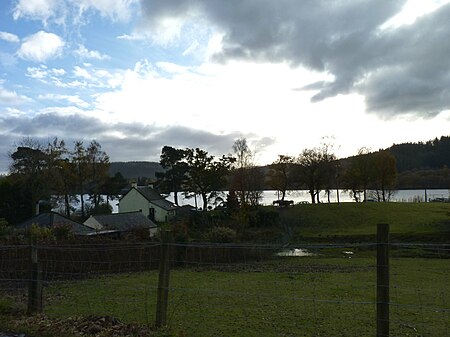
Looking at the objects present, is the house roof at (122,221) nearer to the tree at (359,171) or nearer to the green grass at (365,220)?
the green grass at (365,220)

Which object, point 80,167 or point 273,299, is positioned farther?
point 80,167

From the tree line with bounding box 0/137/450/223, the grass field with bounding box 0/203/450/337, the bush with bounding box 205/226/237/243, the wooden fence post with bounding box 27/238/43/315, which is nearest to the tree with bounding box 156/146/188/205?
the tree line with bounding box 0/137/450/223

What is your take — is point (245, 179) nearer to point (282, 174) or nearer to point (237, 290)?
point (282, 174)

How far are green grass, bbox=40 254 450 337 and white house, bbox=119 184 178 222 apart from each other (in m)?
44.1

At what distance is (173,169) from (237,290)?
2269 inches

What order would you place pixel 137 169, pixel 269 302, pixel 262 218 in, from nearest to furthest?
pixel 269 302 → pixel 262 218 → pixel 137 169

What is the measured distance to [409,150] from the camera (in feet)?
356

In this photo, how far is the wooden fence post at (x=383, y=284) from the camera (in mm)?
5828

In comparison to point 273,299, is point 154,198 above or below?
above

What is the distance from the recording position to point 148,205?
6681 centimetres

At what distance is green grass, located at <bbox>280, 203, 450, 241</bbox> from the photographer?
141 feet

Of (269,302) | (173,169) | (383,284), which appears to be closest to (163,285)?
(383,284)

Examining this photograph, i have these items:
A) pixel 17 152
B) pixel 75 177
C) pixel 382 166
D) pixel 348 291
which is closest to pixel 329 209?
pixel 382 166

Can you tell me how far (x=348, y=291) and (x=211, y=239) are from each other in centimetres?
1721
